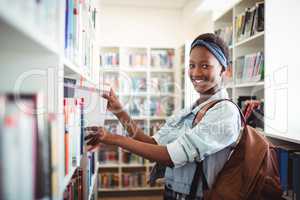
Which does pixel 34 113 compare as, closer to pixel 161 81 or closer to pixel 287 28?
pixel 287 28

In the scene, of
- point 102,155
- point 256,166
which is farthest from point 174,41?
point 256,166

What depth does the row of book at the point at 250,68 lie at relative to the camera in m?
2.10

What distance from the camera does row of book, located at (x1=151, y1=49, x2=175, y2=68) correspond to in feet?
13.3

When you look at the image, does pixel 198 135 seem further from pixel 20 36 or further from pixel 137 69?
pixel 137 69

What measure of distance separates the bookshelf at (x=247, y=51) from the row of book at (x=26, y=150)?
5.62 ft

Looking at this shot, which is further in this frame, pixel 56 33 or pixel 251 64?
pixel 251 64

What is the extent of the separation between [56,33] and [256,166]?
0.99 meters

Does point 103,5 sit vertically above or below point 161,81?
above

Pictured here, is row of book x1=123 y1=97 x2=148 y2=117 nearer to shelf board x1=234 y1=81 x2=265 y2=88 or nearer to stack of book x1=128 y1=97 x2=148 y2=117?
stack of book x1=128 y1=97 x2=148 y2=117

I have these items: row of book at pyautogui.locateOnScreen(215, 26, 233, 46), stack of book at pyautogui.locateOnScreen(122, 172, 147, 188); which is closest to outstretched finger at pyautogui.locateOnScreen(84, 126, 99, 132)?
row of book at pyautogui.locateOnScreen(215, 26, 233, 46)

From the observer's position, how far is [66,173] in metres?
0.91

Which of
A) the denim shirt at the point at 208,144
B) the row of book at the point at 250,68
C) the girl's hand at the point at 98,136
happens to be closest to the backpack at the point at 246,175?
the denim shirt at the point at 208,144

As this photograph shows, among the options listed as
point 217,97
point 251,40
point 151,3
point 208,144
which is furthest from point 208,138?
point 151,3

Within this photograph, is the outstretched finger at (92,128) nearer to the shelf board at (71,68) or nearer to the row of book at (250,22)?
the shelf board at (71,68)
